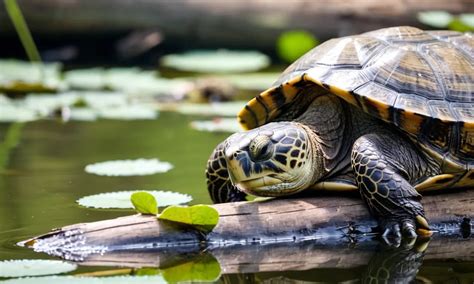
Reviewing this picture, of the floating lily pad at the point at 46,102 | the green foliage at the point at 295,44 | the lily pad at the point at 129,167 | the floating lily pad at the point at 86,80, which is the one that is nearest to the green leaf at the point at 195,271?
the lily pad at the point at 129,167

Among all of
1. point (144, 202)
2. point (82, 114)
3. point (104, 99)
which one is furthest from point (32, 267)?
point (104, 99)

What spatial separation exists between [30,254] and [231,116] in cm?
307

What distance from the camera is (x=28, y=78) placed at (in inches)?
278

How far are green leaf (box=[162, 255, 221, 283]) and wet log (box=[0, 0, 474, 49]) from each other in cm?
468

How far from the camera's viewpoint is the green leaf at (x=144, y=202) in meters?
2.56

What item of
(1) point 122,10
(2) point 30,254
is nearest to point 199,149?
(2) point 30,254

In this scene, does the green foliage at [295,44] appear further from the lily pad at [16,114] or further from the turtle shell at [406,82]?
the turtle shell at [406,82]

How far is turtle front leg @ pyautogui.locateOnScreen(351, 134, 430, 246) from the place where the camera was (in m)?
2.79

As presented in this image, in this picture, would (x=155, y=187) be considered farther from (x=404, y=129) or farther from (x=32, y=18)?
(x=32, y=18)

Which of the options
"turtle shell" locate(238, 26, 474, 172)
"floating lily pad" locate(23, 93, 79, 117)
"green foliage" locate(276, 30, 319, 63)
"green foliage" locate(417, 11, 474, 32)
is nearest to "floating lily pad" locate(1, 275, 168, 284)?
"turtle shell" locate(238, 26, 474, 172)

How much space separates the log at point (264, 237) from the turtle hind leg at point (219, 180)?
1.02ft

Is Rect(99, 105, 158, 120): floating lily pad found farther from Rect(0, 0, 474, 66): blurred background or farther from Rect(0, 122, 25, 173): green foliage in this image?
Rect(0, 0, 474, 66): blurred background

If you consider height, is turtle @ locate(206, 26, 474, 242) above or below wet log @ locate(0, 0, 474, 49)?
below

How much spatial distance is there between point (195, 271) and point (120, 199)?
2.91 ft
